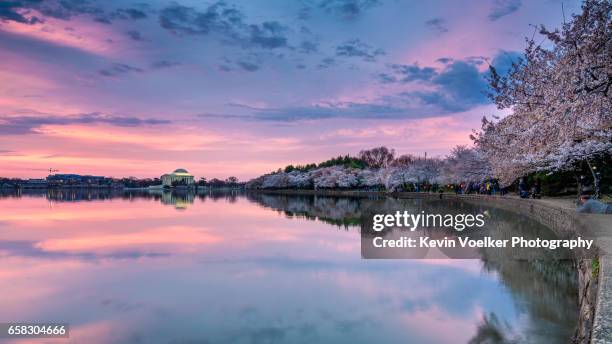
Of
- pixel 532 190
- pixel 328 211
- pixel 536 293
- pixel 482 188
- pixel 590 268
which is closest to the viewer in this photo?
pixel 590 268

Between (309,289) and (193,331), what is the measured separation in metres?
4.30

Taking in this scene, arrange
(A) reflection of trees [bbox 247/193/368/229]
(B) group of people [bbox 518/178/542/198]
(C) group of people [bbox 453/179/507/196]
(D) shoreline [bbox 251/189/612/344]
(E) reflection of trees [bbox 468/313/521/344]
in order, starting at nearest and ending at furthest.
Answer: (D) shoreline [bbox 251/189/612/344] → (E) reflection of trees [bbox 468/313/521/344] → (A) reflection of trees [bbox 247/193/368/229] → (B) group of people [bbox 518/178/542/198] → (C) group of people [bbox 453/179/507/196]

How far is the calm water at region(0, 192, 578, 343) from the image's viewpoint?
30.9ft

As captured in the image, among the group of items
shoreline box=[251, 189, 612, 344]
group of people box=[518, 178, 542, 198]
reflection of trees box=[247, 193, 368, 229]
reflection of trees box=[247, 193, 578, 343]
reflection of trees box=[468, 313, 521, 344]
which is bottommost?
reflection of trees box=[468, 313, 521, 344]

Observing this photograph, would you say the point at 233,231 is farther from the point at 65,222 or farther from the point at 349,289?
the point at 349,289

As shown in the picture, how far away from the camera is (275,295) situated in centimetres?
1242

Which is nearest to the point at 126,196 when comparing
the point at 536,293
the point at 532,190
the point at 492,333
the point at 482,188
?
the point at 482,188

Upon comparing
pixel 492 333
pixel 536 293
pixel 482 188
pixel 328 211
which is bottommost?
pixel 492 333

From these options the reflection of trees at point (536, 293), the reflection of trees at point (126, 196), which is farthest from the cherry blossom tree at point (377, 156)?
the reflection of trees at point (536, 293)

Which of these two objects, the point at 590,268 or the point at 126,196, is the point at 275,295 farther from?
the point at 126,196

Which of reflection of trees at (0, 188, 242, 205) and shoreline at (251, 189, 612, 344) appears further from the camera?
reflection of trees at (0, 188, 242, 205)

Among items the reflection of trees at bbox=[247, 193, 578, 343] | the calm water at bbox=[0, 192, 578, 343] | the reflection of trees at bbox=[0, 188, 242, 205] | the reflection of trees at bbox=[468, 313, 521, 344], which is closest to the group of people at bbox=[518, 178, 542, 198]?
the reflection of trees at bbox=[247, 193, 578, 343]

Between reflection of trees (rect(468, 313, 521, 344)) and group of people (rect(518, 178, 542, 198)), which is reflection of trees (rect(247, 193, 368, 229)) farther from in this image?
reflection of trees (rect(468, 313, 521, 344))

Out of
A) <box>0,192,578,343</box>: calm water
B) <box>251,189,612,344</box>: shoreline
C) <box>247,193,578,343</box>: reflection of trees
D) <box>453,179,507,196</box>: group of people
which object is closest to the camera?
<box>251,189,612,344</box>: shoreline
